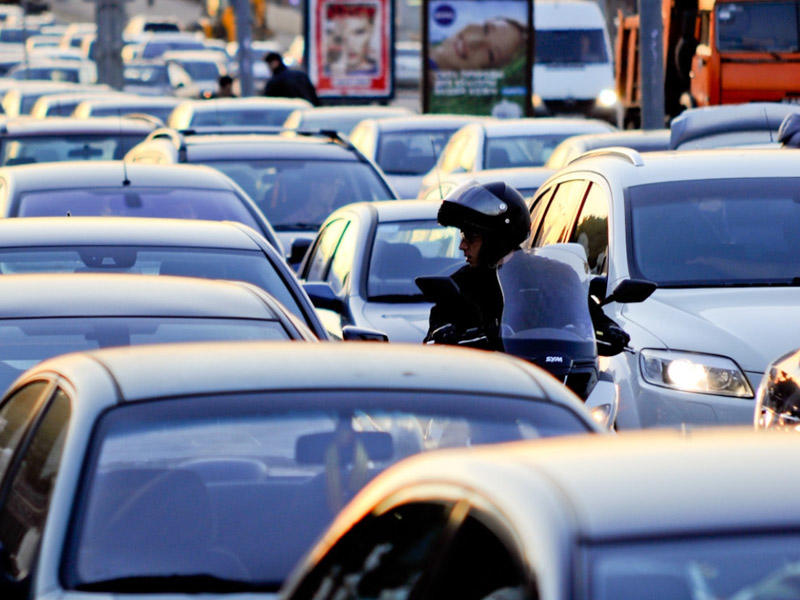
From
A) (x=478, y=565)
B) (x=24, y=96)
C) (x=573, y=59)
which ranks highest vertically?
(x=478, y=565)

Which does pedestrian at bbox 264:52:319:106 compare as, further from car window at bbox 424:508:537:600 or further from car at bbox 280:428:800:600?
car window at bbox 424:508:537:600

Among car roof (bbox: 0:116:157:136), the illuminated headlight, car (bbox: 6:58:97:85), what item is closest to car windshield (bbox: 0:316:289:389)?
car roof (bbox: 0:116:157:136)

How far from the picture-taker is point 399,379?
4.32m

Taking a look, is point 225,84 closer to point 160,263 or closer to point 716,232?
point 716,232

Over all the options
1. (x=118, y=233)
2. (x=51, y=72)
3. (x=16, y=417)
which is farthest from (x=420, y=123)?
(x=51, y=72)

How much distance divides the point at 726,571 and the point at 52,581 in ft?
6.03

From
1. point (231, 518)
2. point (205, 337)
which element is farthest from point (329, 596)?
point (205, 337)

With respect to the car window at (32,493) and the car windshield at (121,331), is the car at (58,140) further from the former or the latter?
the car window at (32,493)

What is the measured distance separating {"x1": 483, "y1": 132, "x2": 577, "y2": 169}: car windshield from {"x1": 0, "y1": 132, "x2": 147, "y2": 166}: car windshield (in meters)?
3.38

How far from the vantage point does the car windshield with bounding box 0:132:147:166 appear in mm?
16375

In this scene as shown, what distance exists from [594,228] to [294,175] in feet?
17.9

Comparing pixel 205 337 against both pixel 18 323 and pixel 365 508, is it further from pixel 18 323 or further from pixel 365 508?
pixel 365 508

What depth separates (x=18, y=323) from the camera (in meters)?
5.86

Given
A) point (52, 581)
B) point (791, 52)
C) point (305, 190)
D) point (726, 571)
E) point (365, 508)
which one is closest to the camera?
point (726, 571)
